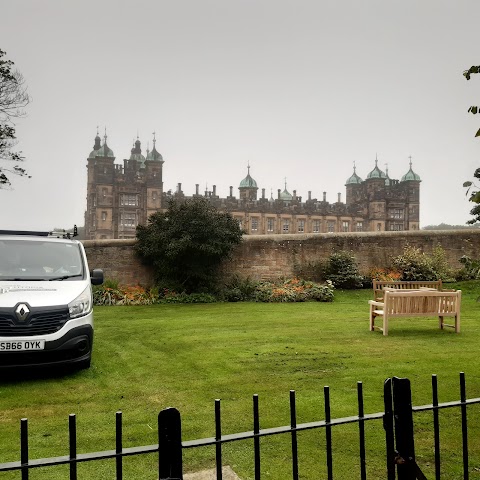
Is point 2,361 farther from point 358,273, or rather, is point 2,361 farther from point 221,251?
point 358,273

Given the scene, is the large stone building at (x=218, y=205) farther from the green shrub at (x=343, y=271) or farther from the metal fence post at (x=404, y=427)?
the metal fence post at (x=404, y=427)

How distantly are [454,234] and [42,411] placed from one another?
19.5m

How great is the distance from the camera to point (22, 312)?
231 inches

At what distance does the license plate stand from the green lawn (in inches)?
18.4

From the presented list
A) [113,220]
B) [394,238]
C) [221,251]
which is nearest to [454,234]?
[394,238]

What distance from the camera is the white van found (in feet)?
19.2

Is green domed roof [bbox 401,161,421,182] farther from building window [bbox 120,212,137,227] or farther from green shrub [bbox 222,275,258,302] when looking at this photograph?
green shrub [bbox 222,275,258,302]

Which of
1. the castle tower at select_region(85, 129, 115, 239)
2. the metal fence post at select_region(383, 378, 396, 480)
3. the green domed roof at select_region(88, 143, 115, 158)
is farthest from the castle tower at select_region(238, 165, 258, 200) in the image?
the metal fence post at select_region(383, 378, 396, 480)

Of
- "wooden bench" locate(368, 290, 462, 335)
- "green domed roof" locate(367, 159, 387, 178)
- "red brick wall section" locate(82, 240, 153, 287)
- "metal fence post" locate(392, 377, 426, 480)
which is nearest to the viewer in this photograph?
"metal fence post" locate(392, 377, 426, 480)

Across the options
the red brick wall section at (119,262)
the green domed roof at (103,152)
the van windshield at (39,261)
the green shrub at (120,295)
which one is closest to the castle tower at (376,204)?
the green domed roof at (103,152)

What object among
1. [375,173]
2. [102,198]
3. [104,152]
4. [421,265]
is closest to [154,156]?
[104,152]

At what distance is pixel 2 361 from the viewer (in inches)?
230

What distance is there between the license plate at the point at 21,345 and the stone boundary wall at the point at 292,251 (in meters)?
11.9

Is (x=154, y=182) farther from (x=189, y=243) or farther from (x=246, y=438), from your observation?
(x=246, y=438)
